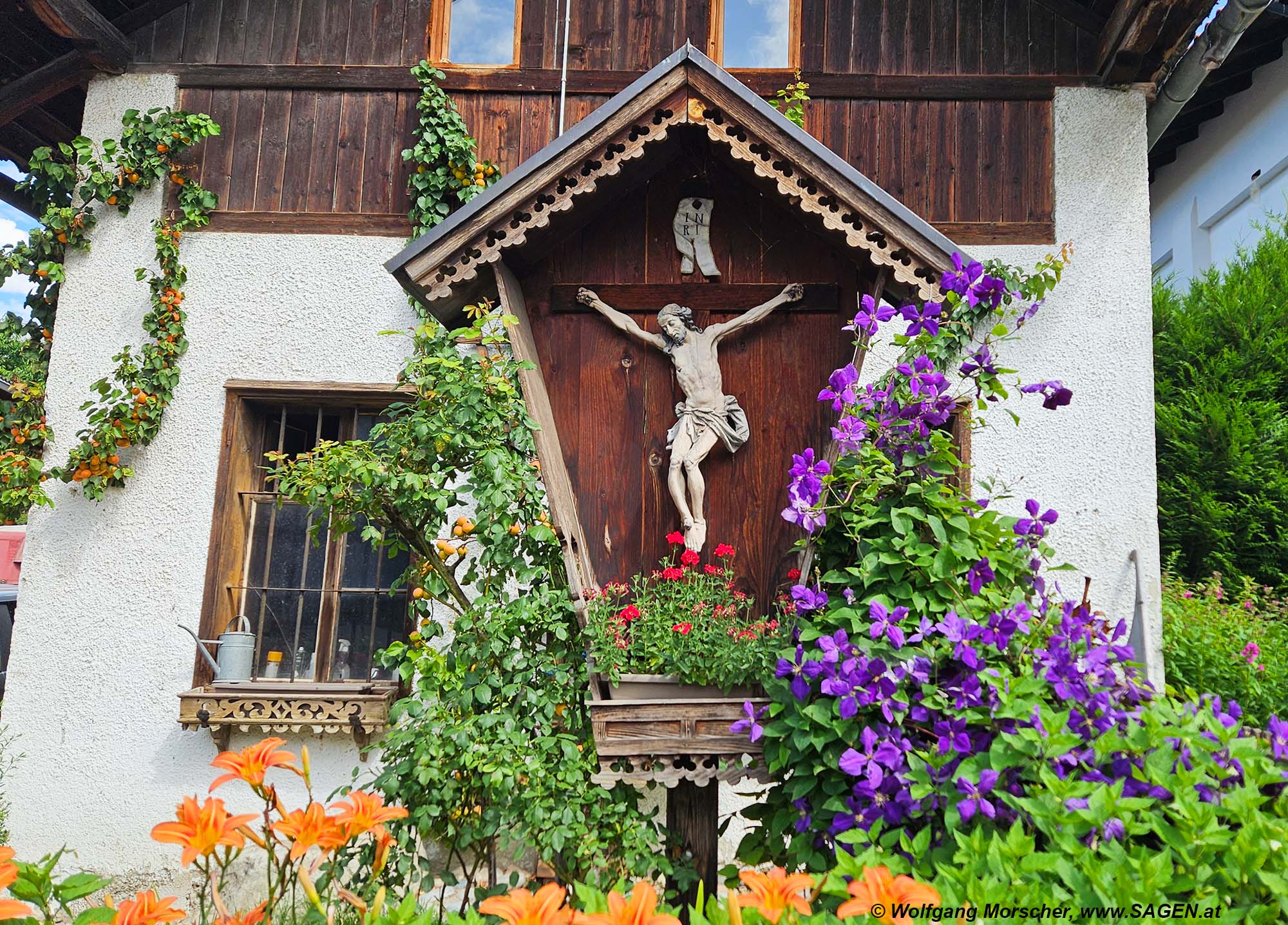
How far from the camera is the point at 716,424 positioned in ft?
10.9

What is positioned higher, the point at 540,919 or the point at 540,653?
the point at 540,653

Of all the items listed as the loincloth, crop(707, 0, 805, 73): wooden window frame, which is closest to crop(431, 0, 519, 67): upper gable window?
crop(707, 0, 805, 73): wooden window frame

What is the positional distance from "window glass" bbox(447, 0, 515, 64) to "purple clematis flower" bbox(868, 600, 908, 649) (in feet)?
14.4

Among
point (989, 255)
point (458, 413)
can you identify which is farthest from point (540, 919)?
point (989, 255)

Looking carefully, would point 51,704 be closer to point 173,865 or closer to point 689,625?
point 173,865

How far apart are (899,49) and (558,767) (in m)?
4.51

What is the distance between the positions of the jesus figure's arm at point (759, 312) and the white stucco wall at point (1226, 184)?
747 centimetres

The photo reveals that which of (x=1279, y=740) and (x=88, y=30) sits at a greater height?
(x=88, y=30)

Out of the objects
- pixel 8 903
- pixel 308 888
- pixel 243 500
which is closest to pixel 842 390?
pixel 308 888

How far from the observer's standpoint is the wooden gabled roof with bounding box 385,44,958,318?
3090 millimetres

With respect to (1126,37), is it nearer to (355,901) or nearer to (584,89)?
(584,89)

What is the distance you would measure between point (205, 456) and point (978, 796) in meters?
4.51

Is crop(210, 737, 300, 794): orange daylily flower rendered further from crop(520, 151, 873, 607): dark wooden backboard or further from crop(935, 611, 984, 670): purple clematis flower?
crop(520, 151, 873, 607): dark wooden backboard

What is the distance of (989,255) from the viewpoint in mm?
5273
